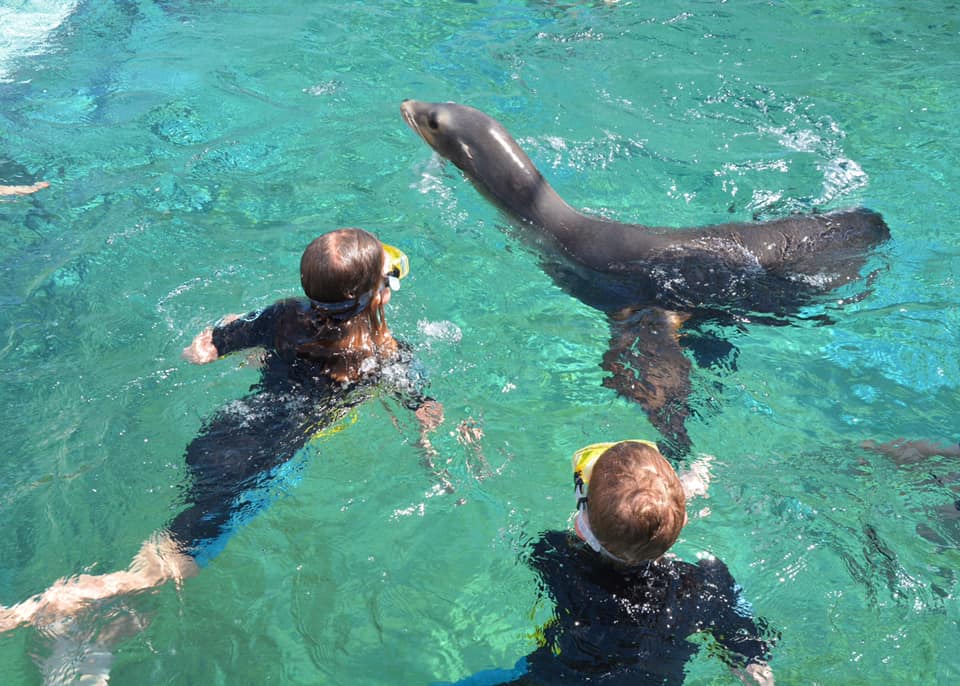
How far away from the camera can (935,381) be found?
191 inches

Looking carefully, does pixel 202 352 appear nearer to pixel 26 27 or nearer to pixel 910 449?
pixel 910 449

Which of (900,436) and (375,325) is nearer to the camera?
(375,325)

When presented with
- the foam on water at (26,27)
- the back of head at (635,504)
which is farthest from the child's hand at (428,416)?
the foam on water at (26,27)

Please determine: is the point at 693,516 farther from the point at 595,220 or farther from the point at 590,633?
the point at 595,220

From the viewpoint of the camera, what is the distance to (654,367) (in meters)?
4.89

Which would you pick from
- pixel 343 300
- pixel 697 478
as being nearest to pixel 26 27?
pixel 343 300

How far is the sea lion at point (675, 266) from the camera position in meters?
5.18

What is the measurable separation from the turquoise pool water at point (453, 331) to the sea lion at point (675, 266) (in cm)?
20

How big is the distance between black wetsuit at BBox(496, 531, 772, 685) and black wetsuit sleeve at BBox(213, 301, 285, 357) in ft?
6.90

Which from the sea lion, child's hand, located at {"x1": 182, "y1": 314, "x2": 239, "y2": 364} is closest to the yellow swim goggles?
the sea lion

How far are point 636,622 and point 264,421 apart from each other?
223 centimetres

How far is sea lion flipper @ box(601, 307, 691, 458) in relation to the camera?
14.9 ft

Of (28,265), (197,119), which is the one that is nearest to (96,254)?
(28,265)

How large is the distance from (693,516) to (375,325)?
201 cm
